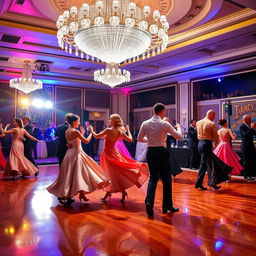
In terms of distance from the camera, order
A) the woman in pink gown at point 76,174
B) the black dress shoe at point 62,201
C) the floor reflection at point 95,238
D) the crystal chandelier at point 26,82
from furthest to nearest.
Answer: the crystal chandelier at point 26,82, the black dress shoe at point 62,201, the woman in pink gown at point 76,174, the floor reflection at point 95,238

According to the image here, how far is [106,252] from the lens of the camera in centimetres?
256

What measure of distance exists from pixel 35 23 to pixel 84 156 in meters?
3.86

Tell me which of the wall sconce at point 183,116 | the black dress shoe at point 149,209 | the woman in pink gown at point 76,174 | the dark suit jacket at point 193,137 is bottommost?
the black dress shoe at point 149,209

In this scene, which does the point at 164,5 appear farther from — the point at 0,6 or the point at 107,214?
the point at 107,214

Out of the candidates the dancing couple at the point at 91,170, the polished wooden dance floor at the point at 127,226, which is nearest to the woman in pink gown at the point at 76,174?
the dancing couple at the point at 91,170

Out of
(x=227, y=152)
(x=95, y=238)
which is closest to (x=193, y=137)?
(x=227, y=152)

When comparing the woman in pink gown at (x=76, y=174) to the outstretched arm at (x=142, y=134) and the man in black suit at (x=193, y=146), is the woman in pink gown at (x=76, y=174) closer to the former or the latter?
the outstretched arm at (x=142, y=134)

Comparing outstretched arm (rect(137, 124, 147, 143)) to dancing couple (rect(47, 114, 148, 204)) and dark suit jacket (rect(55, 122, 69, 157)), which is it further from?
dark suit jacket (rect(55, 122, 69, 157))

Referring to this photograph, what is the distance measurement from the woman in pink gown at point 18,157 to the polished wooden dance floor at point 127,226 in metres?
1.69

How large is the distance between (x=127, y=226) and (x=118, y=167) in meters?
1.28

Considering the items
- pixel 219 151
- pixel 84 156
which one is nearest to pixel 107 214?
pixel 84 156

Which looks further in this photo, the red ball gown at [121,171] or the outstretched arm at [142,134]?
the red ball gown at [121,171]

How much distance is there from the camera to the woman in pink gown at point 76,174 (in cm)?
422

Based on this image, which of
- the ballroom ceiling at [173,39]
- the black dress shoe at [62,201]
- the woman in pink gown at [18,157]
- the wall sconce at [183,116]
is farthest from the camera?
the wall sconce at [183,116]
